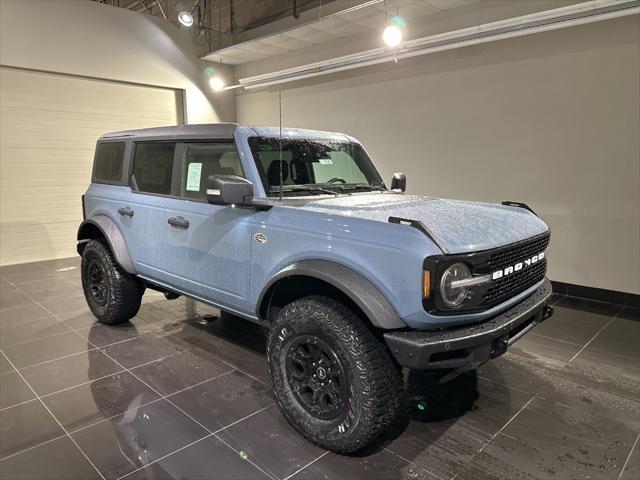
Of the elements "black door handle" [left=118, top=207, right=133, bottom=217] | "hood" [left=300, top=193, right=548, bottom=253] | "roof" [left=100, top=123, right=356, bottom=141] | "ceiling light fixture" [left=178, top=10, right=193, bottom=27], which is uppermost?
"ceiling light fixture" [left=178, top=10, right=193, bottom=27]

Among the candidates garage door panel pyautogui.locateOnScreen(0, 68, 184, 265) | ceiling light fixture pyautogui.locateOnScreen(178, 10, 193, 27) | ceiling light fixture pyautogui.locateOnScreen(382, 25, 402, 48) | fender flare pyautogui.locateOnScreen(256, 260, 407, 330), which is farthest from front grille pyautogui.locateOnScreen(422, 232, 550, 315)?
garage door panel pyautogui.locateOnScreen(0, 68, 184, 265)

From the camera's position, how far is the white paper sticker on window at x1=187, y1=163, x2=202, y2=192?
117 inches

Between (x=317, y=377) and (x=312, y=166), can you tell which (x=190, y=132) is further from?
(x=317, y=377)

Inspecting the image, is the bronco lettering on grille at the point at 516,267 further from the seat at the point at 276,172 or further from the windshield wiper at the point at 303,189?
the seat at the point at 276,172

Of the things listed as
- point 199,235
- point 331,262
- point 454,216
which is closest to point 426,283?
point 331,262

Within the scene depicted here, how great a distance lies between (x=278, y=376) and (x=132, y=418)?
0.90m

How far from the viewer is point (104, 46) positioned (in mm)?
6949

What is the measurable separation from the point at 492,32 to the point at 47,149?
647 centimetres

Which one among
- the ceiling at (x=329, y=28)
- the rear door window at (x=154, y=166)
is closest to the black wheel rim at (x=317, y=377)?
the rear door window at (x=154, y=166)

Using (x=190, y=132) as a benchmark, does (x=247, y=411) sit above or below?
below

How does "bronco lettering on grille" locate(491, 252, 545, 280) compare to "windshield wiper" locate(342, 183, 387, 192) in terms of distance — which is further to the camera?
"windshield wiper" locate(342, 183, 387, 192)

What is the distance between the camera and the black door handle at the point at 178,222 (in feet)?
9.69

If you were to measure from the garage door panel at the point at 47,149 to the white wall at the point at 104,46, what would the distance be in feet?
0.94

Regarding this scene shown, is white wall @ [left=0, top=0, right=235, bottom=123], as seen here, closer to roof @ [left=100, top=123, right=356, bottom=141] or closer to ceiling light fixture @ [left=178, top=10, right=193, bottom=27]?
ceiling light fixture @ [left=178, top=10, right=193, bottom=27]
